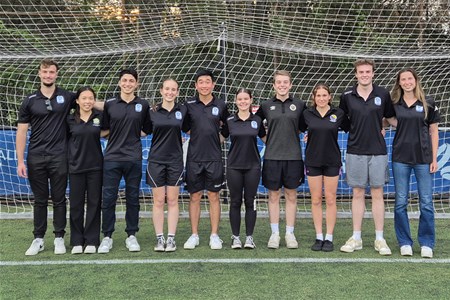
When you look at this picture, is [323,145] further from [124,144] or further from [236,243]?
[124,144]

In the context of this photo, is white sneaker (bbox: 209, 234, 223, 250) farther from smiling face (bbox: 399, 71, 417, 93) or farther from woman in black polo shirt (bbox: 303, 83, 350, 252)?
smiling face (bbox: 399, 71, 417, 93)

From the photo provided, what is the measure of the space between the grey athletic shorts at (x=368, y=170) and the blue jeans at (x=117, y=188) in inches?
75.3

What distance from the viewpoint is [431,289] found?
→ 10.5ft

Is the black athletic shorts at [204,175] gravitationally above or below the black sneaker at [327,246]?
above

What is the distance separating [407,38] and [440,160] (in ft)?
6.09

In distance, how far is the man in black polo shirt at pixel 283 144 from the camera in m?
4.20

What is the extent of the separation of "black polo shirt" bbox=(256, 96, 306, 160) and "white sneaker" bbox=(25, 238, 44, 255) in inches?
87.1

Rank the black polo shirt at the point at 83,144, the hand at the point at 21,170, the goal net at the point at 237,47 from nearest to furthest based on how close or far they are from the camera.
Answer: the black polo shirt at the point at 83,144
the hand at the point at 21,170
the goal net at the point at 237,47

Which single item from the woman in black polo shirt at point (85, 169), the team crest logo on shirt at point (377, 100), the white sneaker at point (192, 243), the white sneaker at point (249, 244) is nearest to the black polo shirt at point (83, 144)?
the woman in black polo shirt at point (85, 169)

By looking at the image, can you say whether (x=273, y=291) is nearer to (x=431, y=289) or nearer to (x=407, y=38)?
(x=431, y=289)

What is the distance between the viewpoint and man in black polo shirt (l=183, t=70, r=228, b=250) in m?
4.21

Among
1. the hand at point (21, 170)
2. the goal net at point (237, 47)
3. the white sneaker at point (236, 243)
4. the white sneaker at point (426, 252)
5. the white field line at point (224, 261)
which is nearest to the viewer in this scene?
the white field line at point (224, 261)

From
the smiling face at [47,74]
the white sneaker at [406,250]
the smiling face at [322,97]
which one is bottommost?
the white sneaker at [406,250]

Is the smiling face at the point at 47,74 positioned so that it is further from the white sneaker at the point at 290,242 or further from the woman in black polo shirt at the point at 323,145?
the white sneaker at the point at 290,242
